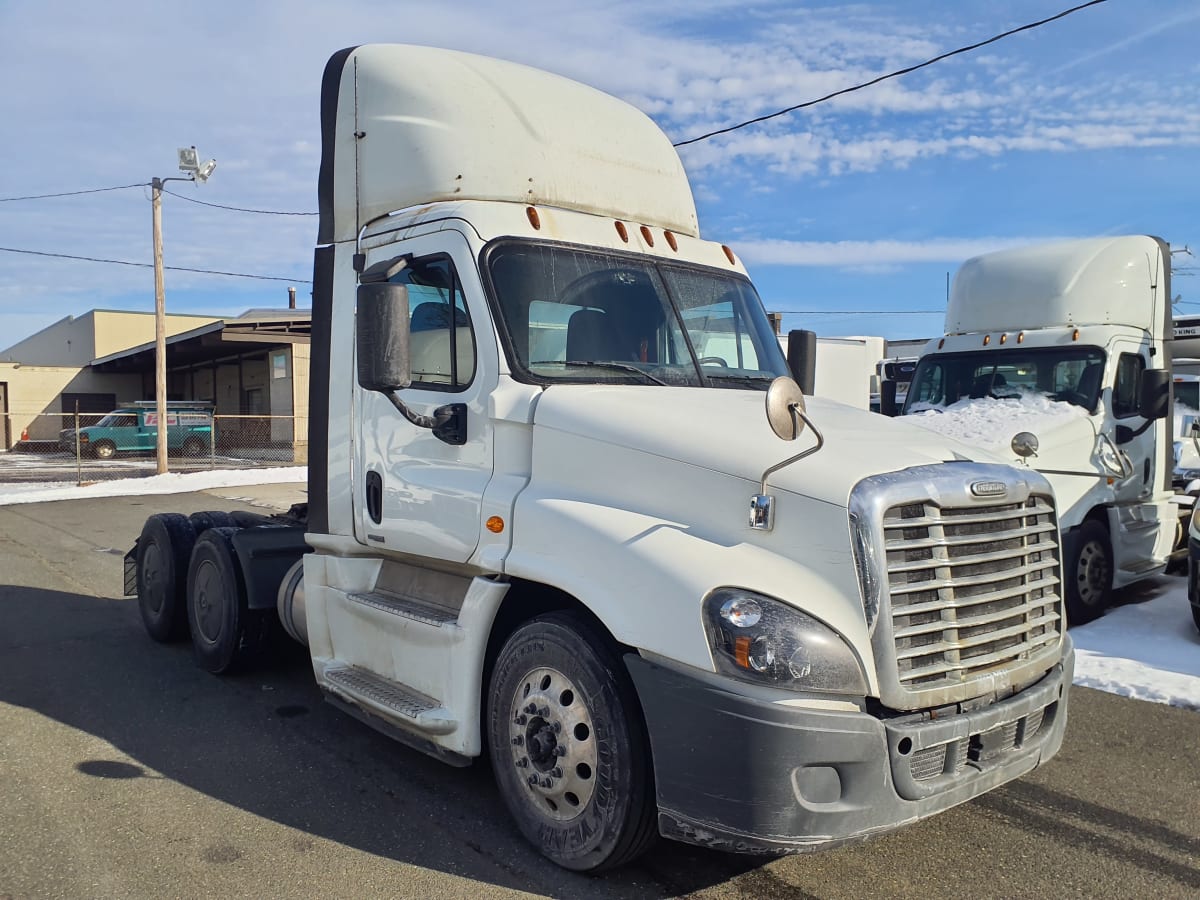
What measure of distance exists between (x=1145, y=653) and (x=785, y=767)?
5062mm

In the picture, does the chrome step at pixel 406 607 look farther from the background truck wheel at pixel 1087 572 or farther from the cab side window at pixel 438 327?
the background truck wheel at pixel 1087 572

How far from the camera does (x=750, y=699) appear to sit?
306 cm

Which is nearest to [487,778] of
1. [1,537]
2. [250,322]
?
[1,537]

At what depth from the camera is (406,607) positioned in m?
4.47

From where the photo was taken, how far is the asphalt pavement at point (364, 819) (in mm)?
3611

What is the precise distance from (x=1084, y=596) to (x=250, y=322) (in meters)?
26.3

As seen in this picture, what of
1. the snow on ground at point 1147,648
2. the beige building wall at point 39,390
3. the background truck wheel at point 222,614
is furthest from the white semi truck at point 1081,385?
the beige building wall at point 39,390

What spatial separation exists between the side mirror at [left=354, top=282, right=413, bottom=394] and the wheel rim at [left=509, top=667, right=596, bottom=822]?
1.36 meters

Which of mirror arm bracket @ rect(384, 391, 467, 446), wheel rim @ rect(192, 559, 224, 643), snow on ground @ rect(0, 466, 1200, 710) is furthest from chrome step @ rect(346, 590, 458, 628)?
snow on ground @ rect(0, 466, 1200, 710)

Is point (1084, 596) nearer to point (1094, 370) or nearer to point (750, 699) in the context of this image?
point (1094, 370)

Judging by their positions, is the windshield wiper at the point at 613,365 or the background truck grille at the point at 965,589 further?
the windshield wiper at the point at 613,365

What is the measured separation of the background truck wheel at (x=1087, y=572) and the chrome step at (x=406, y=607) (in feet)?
18.6

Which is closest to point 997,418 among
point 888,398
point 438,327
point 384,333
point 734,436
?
point 888,398

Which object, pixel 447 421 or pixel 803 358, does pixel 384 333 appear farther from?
pixel 803 358
